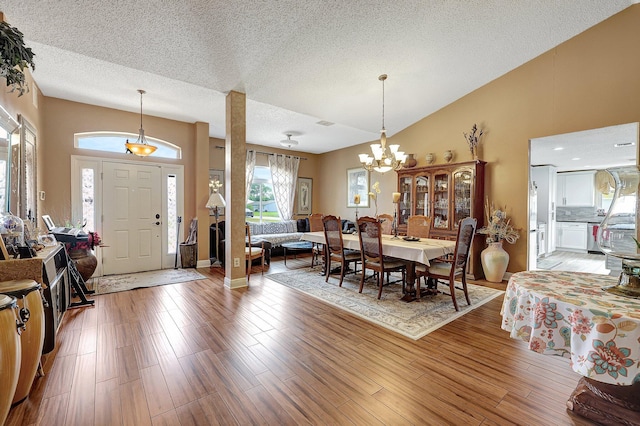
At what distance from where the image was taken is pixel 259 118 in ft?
17.3

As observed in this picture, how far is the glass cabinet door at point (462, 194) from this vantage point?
15.3 feet

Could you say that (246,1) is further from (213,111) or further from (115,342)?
(115,342)

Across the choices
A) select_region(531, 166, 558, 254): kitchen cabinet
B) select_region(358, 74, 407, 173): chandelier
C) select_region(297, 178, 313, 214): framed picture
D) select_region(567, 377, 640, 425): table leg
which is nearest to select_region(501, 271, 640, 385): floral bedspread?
select_region(567, 377, 640, 425): table leg

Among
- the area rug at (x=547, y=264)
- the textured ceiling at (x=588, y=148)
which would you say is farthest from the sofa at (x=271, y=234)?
the area rug at (x=547, y=264)

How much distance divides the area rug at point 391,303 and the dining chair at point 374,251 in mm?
Result: 231

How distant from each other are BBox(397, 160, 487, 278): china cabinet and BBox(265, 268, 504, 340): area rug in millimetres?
1126

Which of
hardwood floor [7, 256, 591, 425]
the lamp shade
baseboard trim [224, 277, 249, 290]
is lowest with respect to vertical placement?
hardwood floor [7, 256, 591, 425]

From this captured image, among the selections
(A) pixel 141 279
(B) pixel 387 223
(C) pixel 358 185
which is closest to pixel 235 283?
(A) pixel 141 279

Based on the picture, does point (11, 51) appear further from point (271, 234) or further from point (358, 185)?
point (358, 185)

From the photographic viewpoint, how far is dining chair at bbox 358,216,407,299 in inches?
137

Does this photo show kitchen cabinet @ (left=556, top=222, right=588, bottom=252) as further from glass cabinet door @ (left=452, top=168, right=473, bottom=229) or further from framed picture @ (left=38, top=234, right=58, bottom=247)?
framed picture @ (left=38, top=234, right=58, bottom=247)

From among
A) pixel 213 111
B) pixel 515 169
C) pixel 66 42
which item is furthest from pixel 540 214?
pixel 66 42

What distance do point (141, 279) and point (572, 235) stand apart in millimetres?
10051

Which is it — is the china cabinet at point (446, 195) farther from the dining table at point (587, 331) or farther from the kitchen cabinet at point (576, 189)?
the kitchen cabinet at point (576, 189)
